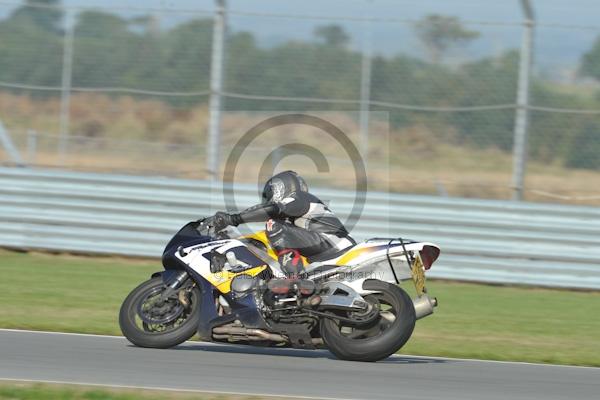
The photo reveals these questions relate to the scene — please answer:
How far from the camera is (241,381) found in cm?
747

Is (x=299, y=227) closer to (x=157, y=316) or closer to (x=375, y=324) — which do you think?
(x=375, y=324)

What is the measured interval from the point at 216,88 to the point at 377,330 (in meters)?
6.77

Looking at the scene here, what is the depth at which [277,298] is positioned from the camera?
8.52 meters

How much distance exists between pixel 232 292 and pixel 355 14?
656cm

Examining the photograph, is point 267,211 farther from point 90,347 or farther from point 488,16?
point 488,16

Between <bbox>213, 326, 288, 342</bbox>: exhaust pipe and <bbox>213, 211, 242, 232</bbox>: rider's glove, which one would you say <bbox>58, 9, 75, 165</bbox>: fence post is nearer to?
<bbox>213, 211, 242, 232</bbox>: rider's glove

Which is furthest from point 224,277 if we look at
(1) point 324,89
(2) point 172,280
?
(1) point 324,89

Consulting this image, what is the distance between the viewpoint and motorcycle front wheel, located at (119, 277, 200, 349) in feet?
28.0

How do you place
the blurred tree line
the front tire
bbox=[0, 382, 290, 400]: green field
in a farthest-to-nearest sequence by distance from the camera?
the blurred tree line, the front tire, bbox=[0, 382, 290, 400]: green field

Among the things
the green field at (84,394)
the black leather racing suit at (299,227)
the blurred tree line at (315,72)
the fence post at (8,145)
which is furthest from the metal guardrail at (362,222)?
the green field at (84,394)

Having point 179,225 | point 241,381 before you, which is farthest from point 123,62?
point 241,381

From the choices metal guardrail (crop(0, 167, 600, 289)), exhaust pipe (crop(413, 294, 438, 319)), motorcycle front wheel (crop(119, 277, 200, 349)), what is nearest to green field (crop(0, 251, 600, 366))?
metal guardrail (crop(0, 167, 600, 289))

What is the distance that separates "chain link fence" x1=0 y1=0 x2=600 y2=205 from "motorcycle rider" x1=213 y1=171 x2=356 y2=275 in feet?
18.6

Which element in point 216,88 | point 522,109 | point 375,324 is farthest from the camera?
point 216,88
